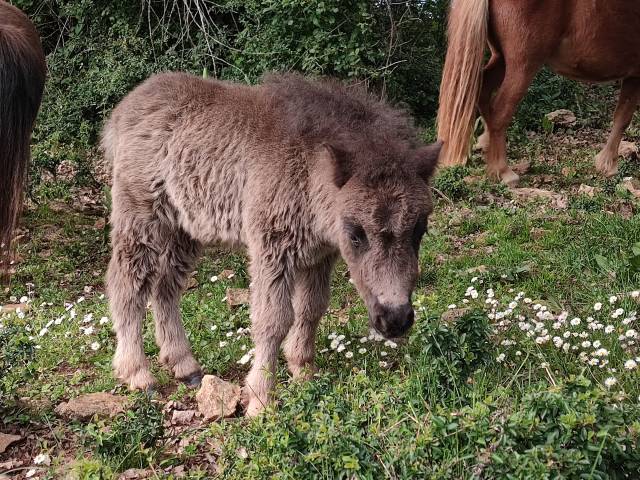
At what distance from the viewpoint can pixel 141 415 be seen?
144 inches

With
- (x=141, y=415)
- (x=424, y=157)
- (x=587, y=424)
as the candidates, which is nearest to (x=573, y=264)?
(x=424, y=157)

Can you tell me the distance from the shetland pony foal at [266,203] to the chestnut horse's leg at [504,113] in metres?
Answer: 4.03

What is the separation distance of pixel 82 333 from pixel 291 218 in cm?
241

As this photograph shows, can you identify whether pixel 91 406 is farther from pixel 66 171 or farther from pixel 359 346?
pixel 66 171

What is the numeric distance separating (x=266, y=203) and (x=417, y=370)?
129 centimetres

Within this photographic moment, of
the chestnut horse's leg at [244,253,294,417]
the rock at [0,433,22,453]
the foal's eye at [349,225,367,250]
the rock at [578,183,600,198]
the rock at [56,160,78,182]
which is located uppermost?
the foal's eye at [349,225,367,250]

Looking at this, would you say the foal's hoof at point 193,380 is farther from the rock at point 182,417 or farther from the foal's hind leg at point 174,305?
the rock at point 182,417

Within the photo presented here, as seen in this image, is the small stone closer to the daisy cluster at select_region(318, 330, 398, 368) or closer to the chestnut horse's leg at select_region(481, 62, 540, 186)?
the chestnut horse's leg at select_region(481, 62, 540, 186)

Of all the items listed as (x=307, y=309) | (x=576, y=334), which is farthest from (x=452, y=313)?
(x=307, y=309)

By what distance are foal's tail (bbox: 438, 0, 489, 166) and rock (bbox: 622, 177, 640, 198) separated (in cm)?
174

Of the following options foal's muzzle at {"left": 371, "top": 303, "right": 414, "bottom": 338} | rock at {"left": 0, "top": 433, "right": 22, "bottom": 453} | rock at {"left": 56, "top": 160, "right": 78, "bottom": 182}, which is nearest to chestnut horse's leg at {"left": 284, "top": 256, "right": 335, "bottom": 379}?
foal's muzzle at {"left": 371, "top": 303, "right": 414, "bottom": 338}

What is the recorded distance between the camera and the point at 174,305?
194 inches

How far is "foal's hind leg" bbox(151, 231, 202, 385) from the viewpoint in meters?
4.80

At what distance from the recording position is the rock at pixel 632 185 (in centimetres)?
711
